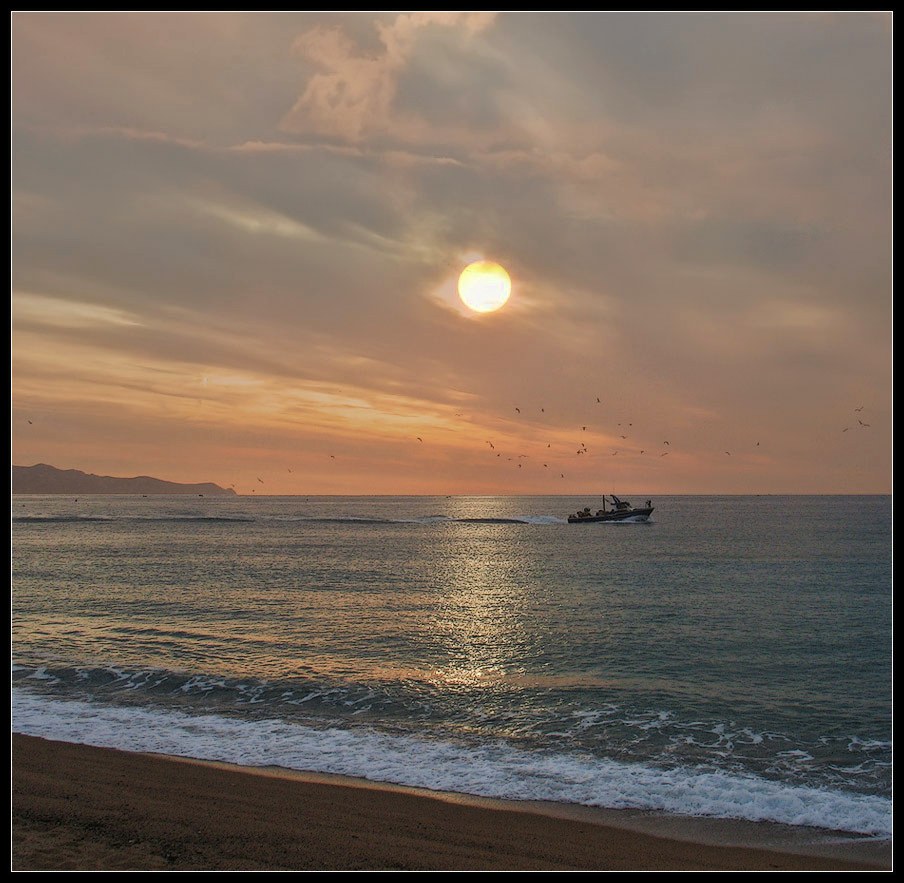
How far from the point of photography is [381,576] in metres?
59.1

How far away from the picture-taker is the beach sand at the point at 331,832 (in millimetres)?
10758

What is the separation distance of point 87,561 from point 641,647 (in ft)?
200

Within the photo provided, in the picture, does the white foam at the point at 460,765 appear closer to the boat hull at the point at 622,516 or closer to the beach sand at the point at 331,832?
the beach sand at the point at 331,832

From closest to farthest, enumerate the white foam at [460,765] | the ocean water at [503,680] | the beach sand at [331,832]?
the beach sand at [331,832], the white foam at [460,765], the ocean water at [503,680]

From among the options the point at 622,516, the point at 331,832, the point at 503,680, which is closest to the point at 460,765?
the point at 331,832

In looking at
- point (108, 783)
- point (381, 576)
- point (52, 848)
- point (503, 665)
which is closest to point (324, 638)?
point (503, 665)

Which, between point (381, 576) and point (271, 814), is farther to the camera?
point (381, 576)

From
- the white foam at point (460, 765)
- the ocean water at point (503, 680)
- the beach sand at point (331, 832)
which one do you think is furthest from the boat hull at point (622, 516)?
the beach sand at point (331, 832)

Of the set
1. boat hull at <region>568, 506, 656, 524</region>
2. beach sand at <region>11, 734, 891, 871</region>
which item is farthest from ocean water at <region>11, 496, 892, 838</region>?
boat hull at <region>568, 506, 656, 524</region>

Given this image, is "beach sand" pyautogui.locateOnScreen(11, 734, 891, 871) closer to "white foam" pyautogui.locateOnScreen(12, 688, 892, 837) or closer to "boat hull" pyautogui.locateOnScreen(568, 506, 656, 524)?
"white foam" pyautogui.locateOnScreen(12, 688, 892, 837)

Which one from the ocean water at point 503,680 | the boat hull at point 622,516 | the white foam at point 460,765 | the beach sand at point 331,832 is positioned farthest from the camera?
the boat hull at point 622,516

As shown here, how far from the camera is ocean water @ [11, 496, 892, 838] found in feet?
51.8

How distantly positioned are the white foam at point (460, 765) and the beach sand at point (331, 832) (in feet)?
2.58

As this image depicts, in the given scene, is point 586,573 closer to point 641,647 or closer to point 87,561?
point 641,647
